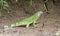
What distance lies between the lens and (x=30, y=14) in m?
6.80

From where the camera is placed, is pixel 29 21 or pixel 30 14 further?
pixel 30 14

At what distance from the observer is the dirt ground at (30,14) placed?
5414mm

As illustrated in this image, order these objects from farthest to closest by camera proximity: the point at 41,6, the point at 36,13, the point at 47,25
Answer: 1. the point at 41,6
2. the point at 36,13
3. the point at 47,25

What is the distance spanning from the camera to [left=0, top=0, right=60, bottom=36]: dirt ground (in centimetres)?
541

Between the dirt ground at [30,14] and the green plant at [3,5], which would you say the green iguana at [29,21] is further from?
the green plant at [3,5]

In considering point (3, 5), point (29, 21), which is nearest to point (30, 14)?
point (29, 21)

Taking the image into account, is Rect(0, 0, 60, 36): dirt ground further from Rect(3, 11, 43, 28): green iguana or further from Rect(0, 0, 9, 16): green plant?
Rect(0, 0, 9, 16): green plant

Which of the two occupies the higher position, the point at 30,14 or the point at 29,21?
the point at 30,14

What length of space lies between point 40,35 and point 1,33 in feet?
3.30

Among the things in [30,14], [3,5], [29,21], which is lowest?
[29,21]

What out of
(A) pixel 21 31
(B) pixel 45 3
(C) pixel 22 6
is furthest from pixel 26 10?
(A) pixel 21 31

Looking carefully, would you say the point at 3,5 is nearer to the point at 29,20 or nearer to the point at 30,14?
the point at 29,20

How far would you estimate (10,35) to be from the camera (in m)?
5.20

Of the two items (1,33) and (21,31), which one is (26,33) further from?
(1,33)
